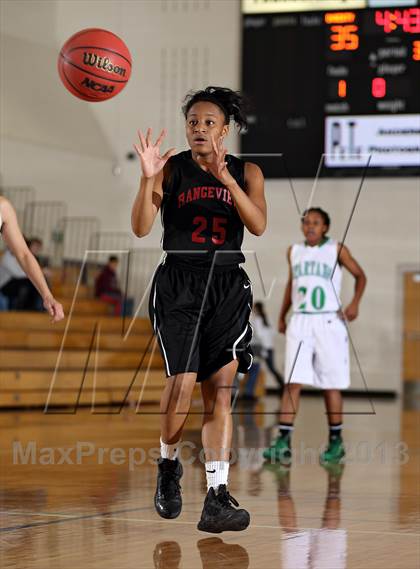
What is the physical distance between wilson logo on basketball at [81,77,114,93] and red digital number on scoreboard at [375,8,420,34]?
33.9 feet

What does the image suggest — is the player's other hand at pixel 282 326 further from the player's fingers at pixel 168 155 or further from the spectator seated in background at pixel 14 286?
the spectator seated in background at pixel 14 286

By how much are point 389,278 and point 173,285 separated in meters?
13.7

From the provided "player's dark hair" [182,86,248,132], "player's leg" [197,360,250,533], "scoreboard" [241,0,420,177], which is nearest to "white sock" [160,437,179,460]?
"player's leg" [197,360,250,533]

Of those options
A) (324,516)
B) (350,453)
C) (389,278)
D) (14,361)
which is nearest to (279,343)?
(389,278)

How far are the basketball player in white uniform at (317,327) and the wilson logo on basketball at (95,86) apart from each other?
82.4 inches

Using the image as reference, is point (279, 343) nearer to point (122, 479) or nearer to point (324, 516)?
point (122, 479)

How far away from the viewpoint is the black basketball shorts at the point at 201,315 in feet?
13.7

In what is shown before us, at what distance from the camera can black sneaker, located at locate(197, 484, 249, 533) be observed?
3951mm

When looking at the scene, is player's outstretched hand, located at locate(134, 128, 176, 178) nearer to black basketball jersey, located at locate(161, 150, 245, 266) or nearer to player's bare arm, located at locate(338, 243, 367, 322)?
black basketball jersey, located at locate(161, 150, 245, 266)

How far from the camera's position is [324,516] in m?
4.67

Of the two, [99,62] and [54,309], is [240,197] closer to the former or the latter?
[54,309]

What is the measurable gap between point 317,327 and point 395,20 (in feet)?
29.1

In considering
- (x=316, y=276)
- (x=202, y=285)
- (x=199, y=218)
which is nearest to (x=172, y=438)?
(x=202, y=285)

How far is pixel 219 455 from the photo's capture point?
405 centimetres
